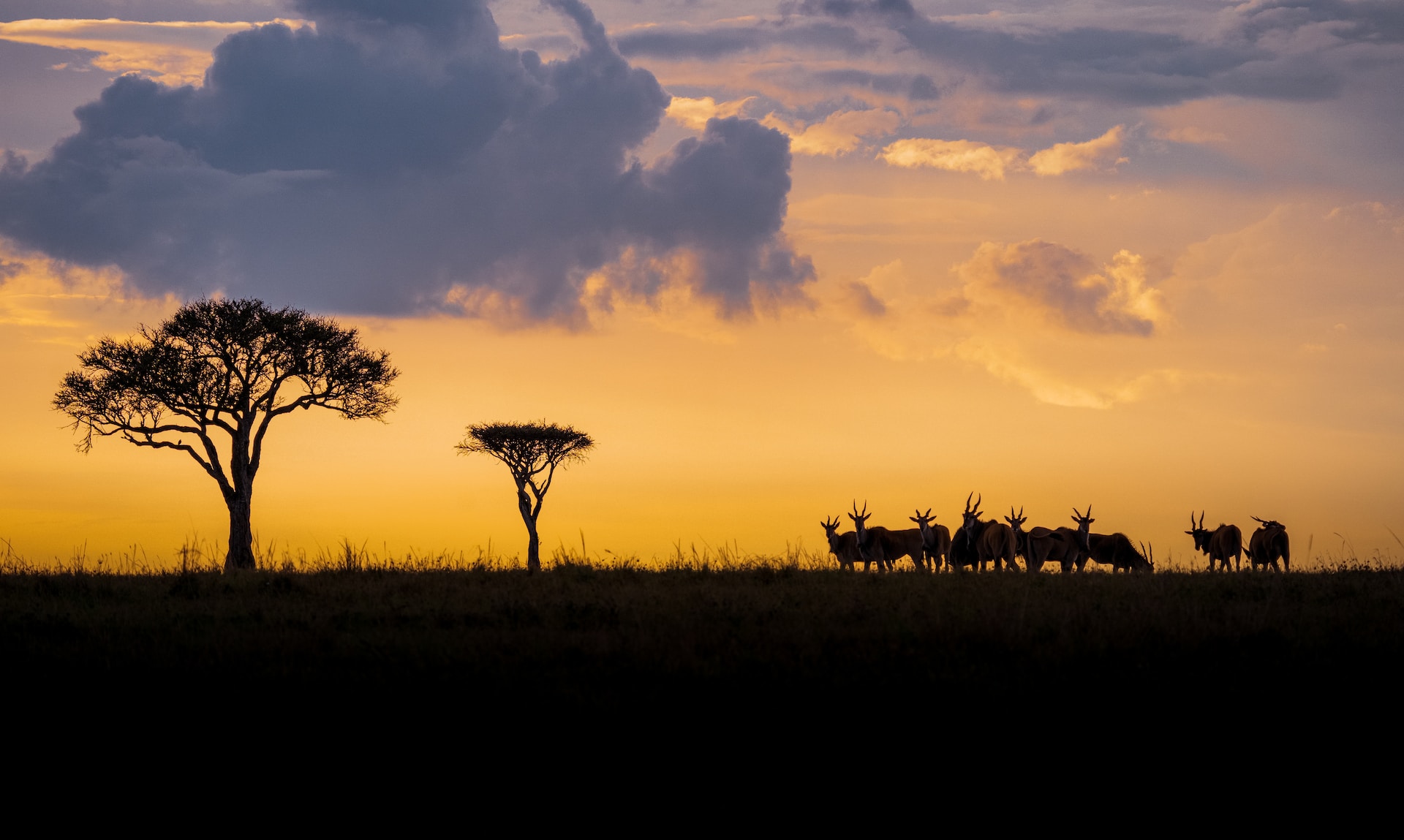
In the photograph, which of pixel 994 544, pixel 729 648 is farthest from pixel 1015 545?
pixel 729 648

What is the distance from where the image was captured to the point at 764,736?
8617 millimetres

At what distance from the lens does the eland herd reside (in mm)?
27953

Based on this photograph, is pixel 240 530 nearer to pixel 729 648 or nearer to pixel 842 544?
pixel 842 544

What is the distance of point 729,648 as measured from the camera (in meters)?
11.2

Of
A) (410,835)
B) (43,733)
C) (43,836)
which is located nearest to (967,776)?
(410,835)

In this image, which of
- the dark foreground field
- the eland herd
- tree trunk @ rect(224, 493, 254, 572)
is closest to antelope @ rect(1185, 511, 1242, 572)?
the eland herd

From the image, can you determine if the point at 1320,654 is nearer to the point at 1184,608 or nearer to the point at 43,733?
the point at 1184,608

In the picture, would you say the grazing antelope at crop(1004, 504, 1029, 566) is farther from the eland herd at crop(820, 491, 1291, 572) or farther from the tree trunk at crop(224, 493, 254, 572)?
the tree trunk at crop(224, 493, 254, 572)

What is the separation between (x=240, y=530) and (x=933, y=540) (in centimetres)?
2021

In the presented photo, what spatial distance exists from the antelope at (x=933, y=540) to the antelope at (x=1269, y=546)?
7.13 m

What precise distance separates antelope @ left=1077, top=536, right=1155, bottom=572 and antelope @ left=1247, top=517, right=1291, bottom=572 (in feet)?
8.73

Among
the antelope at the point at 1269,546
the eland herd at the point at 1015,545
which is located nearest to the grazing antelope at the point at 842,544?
the eland herd at the point at 1015,545

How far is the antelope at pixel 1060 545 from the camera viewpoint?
94.2 ft

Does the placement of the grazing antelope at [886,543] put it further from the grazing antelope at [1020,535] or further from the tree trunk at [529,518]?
the tree trunk at [529,518]
